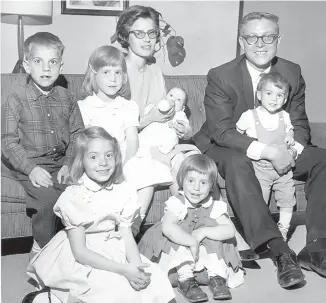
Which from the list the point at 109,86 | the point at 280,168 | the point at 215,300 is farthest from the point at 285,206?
the point at 109,86

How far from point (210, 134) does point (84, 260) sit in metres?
1.35

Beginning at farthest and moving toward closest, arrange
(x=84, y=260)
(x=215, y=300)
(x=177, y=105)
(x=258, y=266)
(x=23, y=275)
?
(x=177, y=105), (x=258, y=266), (x=23, y=275), (x=215, y=300), (x=84, y=260)

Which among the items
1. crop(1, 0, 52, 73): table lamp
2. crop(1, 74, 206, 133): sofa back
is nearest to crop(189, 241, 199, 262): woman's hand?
crop(1, 74, 206, 133): sofa back

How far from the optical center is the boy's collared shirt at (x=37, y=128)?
110 inches

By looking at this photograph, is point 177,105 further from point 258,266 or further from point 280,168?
point 258,266

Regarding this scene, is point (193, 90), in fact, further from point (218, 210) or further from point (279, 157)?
point (218, 210)

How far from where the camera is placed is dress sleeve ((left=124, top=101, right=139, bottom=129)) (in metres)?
3.00

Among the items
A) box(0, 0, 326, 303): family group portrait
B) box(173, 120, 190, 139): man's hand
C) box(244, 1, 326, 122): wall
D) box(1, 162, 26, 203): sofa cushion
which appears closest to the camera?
box(0, 0, 326, 303): family group portrait

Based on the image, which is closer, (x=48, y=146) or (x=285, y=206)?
(x=48, y=146)

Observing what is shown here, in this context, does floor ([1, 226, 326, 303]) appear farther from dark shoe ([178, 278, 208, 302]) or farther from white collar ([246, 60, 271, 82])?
white collar ([246, 60, 271, 82])

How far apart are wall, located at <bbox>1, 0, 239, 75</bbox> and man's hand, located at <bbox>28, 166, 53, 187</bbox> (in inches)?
63.0

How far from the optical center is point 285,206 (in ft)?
10.4

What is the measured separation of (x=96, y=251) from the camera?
2361mm

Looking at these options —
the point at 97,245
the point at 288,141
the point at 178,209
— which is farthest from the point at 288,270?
the point at 97,245
